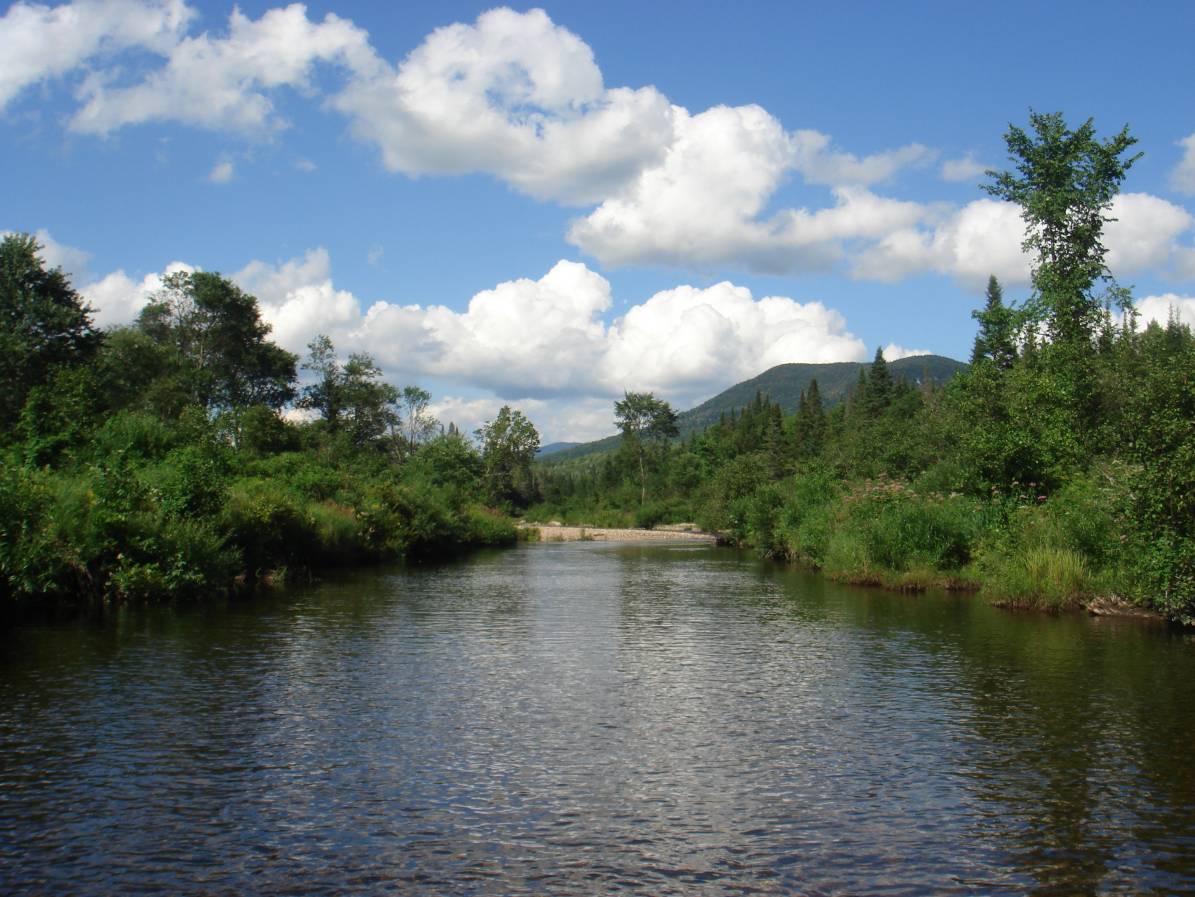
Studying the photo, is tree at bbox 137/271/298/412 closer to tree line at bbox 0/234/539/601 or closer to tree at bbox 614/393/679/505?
tree line at bbox 0/234/539/601

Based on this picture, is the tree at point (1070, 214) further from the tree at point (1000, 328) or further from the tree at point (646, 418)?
the tree at point (646, 418)

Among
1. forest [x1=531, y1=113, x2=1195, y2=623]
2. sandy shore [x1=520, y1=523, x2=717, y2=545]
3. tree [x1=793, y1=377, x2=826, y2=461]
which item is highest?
tree [x1=793, y1=377, x2=826, y2=461]

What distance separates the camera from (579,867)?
9.40m

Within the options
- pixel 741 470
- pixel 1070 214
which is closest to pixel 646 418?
pixel 741 470

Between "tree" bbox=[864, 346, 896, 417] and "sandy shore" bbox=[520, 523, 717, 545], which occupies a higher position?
"tree" bbox=[864, 346, 896, 417]

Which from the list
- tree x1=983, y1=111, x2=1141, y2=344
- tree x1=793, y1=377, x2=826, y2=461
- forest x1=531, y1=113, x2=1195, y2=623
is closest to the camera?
forest x1=531, y1=113, x2=1195, y2=623

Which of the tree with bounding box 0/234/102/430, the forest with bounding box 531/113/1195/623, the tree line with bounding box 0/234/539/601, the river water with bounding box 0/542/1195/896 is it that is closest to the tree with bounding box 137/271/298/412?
the tree line with bounding box 0/234/539/601

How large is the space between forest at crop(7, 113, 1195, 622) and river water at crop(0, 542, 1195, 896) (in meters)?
3.48

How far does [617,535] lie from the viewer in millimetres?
105188

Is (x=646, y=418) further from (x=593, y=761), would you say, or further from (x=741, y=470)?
(x=593, y=761)

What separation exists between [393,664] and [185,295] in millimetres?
76011

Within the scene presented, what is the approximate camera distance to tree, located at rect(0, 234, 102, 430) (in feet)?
183

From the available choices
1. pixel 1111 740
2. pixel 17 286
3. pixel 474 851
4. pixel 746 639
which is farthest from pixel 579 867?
pixel 17 286

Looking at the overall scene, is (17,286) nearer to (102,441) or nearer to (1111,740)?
(102,441)
